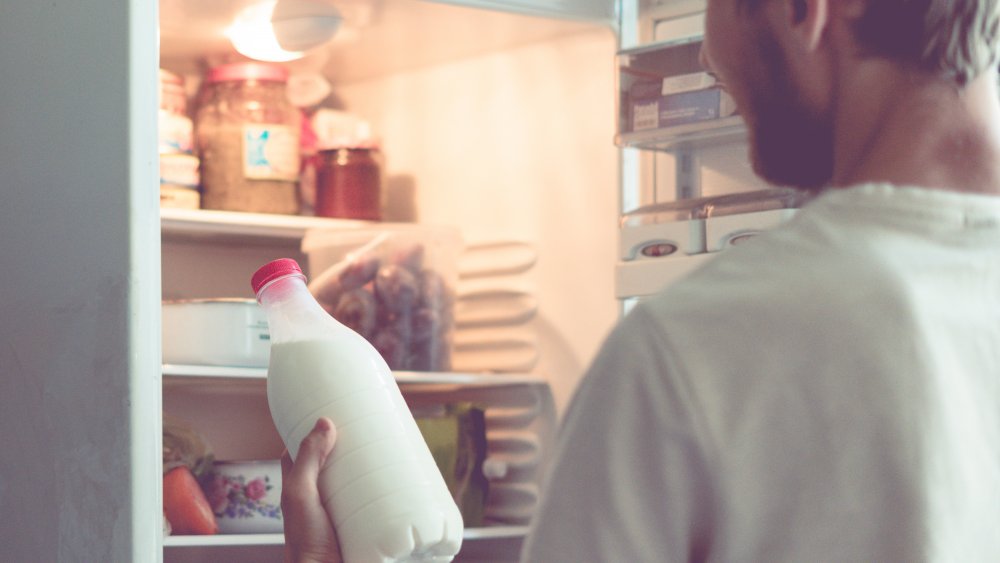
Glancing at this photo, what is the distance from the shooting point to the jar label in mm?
2166

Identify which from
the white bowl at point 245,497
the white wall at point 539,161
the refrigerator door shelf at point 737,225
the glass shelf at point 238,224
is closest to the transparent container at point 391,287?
the glass shelf at point 238,224

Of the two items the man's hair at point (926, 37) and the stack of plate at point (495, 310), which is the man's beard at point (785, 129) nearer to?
the man's hair at point (926, 37)

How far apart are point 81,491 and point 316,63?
3.41 ft

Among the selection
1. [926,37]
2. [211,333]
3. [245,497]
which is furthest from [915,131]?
[245,497]

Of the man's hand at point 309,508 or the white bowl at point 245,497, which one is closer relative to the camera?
the man's hand at point 309,508

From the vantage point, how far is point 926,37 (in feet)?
1.99

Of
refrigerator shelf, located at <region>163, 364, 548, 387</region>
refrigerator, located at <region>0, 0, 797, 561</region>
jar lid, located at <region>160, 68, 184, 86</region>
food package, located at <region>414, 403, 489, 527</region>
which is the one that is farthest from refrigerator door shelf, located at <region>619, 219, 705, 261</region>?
jar lid, located at <region>160, 68, 184, 86</region>

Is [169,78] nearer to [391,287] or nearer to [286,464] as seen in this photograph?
[391,287]

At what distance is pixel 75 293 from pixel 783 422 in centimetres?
114

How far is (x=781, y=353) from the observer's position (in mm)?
542

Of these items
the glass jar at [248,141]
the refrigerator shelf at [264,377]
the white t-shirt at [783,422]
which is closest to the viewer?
the white t-shirt at [783,422]

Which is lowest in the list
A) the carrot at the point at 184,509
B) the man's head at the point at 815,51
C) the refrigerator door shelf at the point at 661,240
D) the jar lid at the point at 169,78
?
the carrot at the point at 184,509

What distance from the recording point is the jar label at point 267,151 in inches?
85.3

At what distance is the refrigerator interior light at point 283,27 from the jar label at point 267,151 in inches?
4.8
